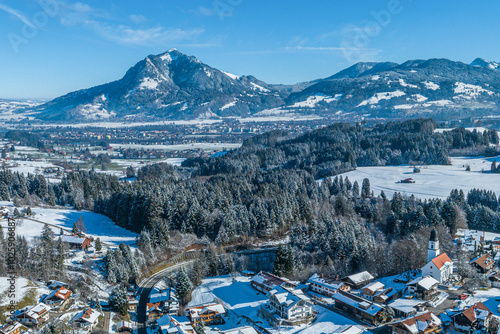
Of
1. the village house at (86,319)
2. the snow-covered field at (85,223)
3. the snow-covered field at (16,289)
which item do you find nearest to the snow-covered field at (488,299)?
the village house at (86,319)

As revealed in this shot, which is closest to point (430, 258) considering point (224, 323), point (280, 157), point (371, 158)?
point (224, 323)

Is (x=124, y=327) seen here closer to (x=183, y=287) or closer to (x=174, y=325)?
(x=174, y=325)

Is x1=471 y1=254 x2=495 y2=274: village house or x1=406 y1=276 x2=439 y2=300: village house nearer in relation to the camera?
x1=406 y1=276 x2=439 y2=300: village house

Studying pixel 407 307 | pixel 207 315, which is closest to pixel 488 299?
pixel 407 307

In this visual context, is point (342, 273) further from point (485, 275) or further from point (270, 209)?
point (270, 209)

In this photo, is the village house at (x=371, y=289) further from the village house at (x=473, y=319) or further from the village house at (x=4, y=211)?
the village house at (x=4, y=211)

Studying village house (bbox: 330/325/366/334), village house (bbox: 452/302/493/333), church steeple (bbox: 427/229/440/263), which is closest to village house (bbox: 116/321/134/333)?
village house (bbox: 330/325/366/334)

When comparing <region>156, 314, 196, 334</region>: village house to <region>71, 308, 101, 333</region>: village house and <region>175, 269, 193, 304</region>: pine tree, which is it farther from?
<region>71, 308, 101, 333</region>: village house
